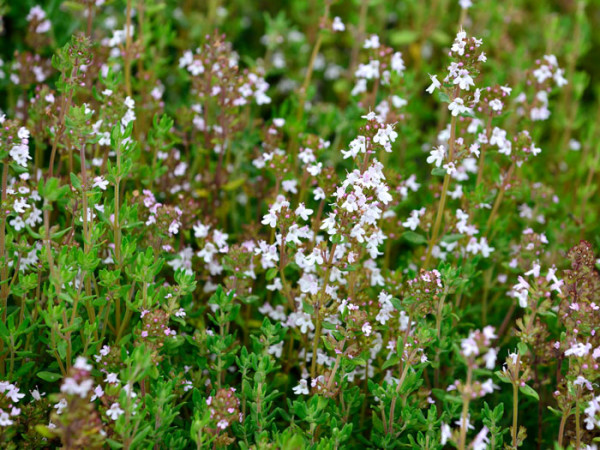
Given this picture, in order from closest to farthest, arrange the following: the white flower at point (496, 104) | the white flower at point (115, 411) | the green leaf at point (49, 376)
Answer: the white flower at point (115, 411)
the green leaf at point (49, 376)
the white flower at point (496, 104)

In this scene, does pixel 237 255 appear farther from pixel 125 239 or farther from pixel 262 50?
pixel 262 50

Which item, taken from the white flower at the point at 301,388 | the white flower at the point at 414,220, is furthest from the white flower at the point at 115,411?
the white flower at the point at 414,220

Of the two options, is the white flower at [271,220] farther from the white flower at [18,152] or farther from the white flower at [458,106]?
the white flower at [18,152]

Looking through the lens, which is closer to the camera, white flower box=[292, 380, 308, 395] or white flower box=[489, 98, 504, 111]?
white flower box=[292, 380, 308, 395]

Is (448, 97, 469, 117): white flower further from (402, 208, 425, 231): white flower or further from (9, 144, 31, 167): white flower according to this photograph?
(9, 144, 31, 167): white flower

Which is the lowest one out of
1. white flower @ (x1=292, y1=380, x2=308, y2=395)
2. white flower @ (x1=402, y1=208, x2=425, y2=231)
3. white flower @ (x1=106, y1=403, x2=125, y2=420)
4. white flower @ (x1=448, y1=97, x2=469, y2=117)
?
white flower @ (x1=106, y1=403, x2=125, y2=420)

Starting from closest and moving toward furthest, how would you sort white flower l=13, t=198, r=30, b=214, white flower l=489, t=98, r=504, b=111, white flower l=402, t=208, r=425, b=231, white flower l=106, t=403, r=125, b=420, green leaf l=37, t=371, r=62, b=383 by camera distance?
white flower l=106, t=403, r=125, b=420, green leaf l=37, t=371, r=62, b=383, white flower l=13, t=198, r=30, b=214, white flower l=489, t=98, r=504, b=111, white flower l=402, t=208, r=425, b=231

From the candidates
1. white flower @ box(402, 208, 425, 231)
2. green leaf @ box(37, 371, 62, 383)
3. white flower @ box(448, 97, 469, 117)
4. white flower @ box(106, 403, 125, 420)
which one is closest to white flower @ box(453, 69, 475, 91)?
white flower @ box(448, 97, 469, 117)

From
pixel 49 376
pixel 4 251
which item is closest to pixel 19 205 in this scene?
pixel 4 251

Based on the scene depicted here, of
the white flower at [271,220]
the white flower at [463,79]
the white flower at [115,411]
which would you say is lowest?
the white flower at [115,411]

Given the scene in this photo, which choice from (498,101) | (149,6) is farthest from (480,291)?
(149,6)

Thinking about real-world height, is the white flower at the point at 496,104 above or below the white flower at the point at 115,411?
above
